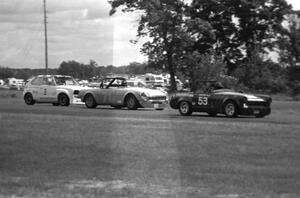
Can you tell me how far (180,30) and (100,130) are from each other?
51.5 meters

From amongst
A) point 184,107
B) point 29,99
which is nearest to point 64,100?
point 29,99

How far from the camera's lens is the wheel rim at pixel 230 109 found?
2345cm

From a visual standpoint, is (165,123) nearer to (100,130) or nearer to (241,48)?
(100,130)

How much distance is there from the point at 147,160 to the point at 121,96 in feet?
52.0

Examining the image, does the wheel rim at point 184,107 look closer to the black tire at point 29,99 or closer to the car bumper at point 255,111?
the car bumper at point 255,111

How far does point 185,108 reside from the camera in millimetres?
25016

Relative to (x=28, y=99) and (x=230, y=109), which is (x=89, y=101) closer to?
(x=28, y=99)

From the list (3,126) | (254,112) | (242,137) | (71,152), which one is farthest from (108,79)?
(71,152)

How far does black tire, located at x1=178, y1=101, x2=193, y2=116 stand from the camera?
2485 cm

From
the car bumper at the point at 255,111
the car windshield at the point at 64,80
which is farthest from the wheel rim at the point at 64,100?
the car bumper at the point at 255,111

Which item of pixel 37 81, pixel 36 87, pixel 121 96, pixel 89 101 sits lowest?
pixel 89 101

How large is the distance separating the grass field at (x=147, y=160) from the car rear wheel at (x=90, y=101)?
1103cm

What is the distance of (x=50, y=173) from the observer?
1048 centimetres

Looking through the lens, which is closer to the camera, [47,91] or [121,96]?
Result: [121,96]
